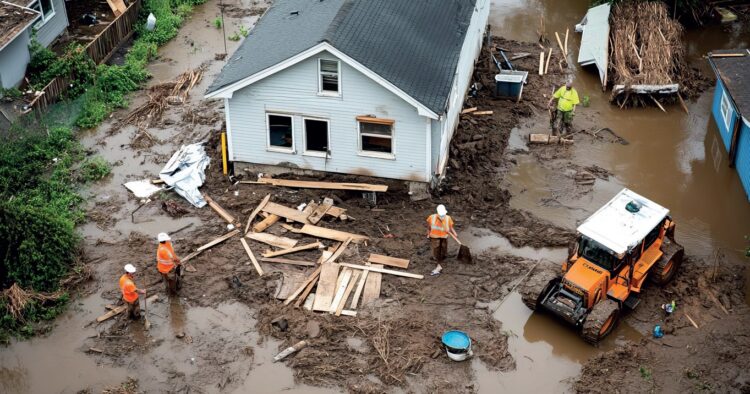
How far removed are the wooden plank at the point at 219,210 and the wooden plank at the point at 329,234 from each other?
6.48ft

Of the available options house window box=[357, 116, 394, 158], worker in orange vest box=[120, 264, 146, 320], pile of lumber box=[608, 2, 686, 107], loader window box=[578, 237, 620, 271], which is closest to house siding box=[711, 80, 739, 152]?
pile of lumber box=[608, 2, 686, 107]

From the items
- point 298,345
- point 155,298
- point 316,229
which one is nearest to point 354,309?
point 298,345

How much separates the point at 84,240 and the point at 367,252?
7.79 metres

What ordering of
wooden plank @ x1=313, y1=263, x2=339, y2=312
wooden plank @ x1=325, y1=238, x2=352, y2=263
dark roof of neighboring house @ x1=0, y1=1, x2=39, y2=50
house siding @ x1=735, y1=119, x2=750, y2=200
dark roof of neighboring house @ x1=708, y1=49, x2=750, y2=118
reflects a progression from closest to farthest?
wooden plank @ x1=313, y1=263, x2=339, y2=312 → wooden plank @ x1=325, y1=238, x2=352, y2=263 → house siding @ x1=735, y1=119, x2=750, y2=200 → dark roof of neighboring house @ x1=708, y1=49, x2=750, y2=118 → dark roof of neighboring house @ x1=0, y1=1, x2=39, y2=50

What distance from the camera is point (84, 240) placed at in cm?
2208

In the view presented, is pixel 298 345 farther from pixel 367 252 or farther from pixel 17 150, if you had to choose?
pixel 17 150

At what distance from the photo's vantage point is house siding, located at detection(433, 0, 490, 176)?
23.6 metres

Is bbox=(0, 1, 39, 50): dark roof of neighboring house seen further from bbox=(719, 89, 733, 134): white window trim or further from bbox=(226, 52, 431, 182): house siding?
bbox=(719, 89, 733, 134): white window trim

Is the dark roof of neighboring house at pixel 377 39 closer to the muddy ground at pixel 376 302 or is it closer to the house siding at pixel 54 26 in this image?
the muddy ground at pixel 376 302

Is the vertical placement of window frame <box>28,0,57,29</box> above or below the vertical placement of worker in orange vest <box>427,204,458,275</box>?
above

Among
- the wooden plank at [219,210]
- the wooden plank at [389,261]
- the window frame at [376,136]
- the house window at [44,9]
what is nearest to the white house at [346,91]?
the window frame at [376,136]

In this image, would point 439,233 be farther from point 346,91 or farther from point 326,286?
point 346,91

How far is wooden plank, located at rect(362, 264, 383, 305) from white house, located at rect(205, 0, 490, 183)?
3.69m

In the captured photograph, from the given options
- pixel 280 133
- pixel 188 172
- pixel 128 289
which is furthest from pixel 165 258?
pixel 280 133
